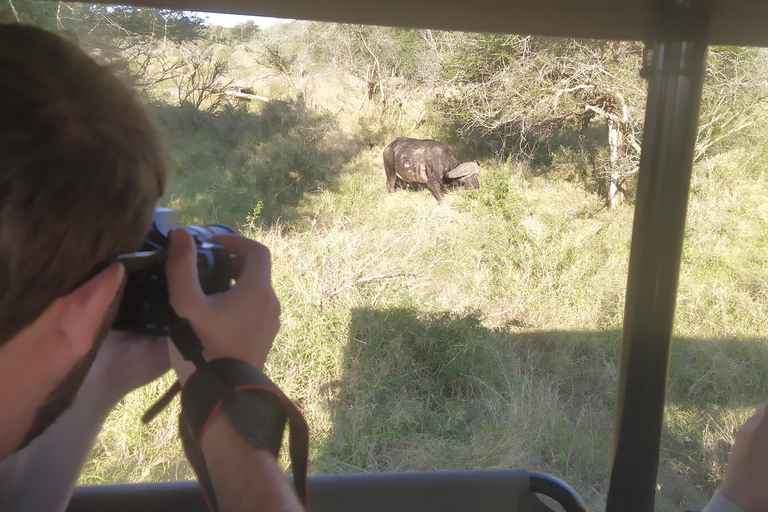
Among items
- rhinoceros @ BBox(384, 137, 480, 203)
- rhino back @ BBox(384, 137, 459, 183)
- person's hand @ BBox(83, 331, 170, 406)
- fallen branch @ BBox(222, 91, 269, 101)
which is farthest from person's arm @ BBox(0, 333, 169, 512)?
fallen branch @ BBox(222, 91, 269, 101)

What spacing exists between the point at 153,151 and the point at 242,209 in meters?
4.79

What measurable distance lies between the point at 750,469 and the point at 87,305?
0.87m

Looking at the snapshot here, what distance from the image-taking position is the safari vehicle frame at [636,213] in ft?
3.51

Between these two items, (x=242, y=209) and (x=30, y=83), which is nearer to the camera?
(x=30, y=83)

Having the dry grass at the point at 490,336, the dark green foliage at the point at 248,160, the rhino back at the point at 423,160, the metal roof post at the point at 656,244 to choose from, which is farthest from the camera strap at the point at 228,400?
the rhino back at the point at 423,160

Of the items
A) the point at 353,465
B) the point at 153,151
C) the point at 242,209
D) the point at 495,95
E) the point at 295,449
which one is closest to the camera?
the point at 153,151

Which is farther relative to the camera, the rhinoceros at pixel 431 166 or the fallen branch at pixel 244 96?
the fallen branch at pixel 244 96

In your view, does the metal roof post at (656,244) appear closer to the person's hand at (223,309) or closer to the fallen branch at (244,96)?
the person's hand at (223,309)

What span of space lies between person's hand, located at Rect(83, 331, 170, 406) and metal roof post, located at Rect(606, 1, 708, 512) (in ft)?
3.08

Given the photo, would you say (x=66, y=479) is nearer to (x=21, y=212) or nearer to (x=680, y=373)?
(x=21, y=212)

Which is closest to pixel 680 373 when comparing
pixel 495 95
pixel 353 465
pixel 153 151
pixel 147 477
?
pixel 353 465

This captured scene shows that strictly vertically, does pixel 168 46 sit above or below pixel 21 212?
→ above

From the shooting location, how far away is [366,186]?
267 inches

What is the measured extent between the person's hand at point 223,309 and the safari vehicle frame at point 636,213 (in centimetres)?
64
